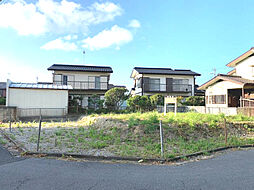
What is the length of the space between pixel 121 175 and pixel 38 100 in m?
15.0

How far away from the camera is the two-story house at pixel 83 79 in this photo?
22750mm

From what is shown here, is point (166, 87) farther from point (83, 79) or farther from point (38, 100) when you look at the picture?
point (38, 100)

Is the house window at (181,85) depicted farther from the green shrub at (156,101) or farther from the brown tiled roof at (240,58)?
the green shrub at (156,101)

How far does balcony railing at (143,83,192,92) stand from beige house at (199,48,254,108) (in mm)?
6253

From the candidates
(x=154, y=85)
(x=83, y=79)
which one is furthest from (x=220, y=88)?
(x=83, y=79)

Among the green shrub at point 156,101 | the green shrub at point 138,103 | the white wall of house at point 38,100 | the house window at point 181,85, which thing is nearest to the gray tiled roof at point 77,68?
the white wall of house at point 38,100

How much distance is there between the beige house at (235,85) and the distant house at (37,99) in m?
15.8

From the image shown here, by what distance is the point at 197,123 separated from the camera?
8.57 meters

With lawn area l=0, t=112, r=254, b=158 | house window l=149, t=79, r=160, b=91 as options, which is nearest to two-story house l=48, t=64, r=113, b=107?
house window l=149, t=79, r=160, b=91

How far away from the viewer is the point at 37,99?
16312mm

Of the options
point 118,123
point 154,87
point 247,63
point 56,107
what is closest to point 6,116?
point 56,107

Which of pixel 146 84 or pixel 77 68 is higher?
pixel 77 68

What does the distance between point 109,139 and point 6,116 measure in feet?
38.9

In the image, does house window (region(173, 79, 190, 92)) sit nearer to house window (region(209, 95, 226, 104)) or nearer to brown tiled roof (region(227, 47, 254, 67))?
house window (region(209, 95, 226, 104))
